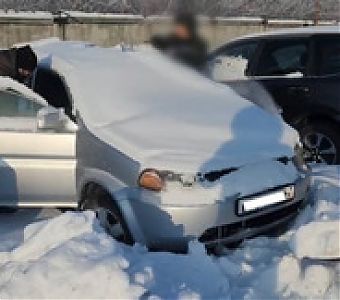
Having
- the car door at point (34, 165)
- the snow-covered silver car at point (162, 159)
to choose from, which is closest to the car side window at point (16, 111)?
the car door at point (34, 165)

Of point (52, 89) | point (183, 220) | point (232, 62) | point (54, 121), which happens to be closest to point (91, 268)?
point (183, 220)

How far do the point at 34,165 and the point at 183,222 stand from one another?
1.41 metres

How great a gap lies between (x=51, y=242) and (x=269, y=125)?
Answer: 196cm

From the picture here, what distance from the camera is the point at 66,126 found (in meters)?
4.93

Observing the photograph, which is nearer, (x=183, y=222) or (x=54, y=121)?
(x=183, y=222)

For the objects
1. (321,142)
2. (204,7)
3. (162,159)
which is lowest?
(321,142)

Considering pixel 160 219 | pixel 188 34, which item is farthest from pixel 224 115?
pixel 188 34

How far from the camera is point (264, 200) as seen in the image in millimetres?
4395

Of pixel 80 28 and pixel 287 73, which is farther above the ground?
pixel 287 73

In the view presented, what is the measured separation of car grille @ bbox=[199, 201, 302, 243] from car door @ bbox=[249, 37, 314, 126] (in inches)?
98.8

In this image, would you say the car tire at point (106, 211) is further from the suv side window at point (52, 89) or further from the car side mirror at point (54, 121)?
the suv side window at point (52, 89)

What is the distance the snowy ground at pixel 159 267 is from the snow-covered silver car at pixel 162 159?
0.81 feet

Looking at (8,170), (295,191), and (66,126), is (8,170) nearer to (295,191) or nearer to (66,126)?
(66,126)

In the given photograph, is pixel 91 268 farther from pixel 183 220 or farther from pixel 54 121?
pixel 54 121
